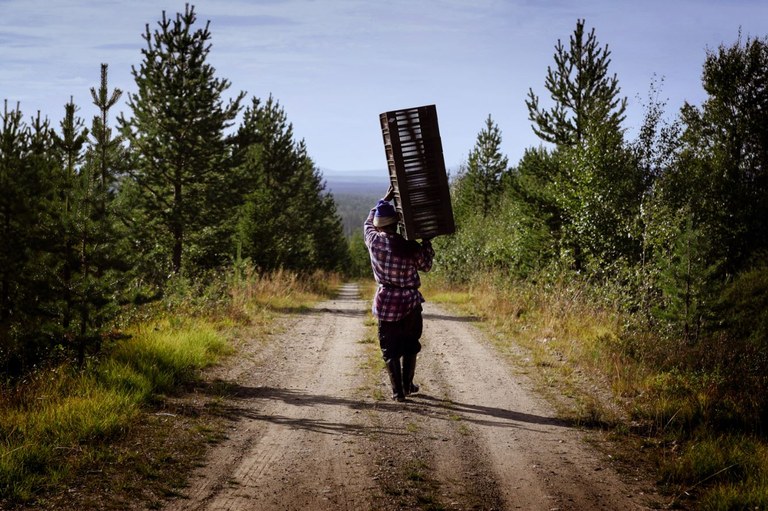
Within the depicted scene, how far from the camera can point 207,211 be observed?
17.8 metres

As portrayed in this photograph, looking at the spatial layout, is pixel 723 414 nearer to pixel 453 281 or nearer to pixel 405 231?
pixel 405 231

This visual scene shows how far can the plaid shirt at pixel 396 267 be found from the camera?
6.68 metres

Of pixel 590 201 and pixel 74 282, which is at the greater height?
pixel 590 201

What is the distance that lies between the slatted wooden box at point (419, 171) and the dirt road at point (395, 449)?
215cm

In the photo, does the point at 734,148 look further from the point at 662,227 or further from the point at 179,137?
the point at 179,137

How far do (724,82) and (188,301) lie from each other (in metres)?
29.2

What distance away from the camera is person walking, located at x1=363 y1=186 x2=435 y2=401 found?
668 cm

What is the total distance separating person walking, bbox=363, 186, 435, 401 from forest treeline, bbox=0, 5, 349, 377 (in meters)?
3.16

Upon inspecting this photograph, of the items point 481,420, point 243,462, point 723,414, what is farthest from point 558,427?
point 243,462

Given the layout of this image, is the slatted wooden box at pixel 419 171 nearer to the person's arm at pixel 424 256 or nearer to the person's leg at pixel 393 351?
the person's arm at pixel 424 256

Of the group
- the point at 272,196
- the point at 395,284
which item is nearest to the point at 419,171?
the point at 395,284

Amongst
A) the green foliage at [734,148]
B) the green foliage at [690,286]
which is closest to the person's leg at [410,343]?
the green foliage at [690,286]

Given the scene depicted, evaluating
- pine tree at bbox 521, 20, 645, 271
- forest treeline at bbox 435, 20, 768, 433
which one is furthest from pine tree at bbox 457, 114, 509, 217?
pine tree at bbox 521, 20, 645, 271

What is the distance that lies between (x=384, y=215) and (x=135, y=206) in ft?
14.5
